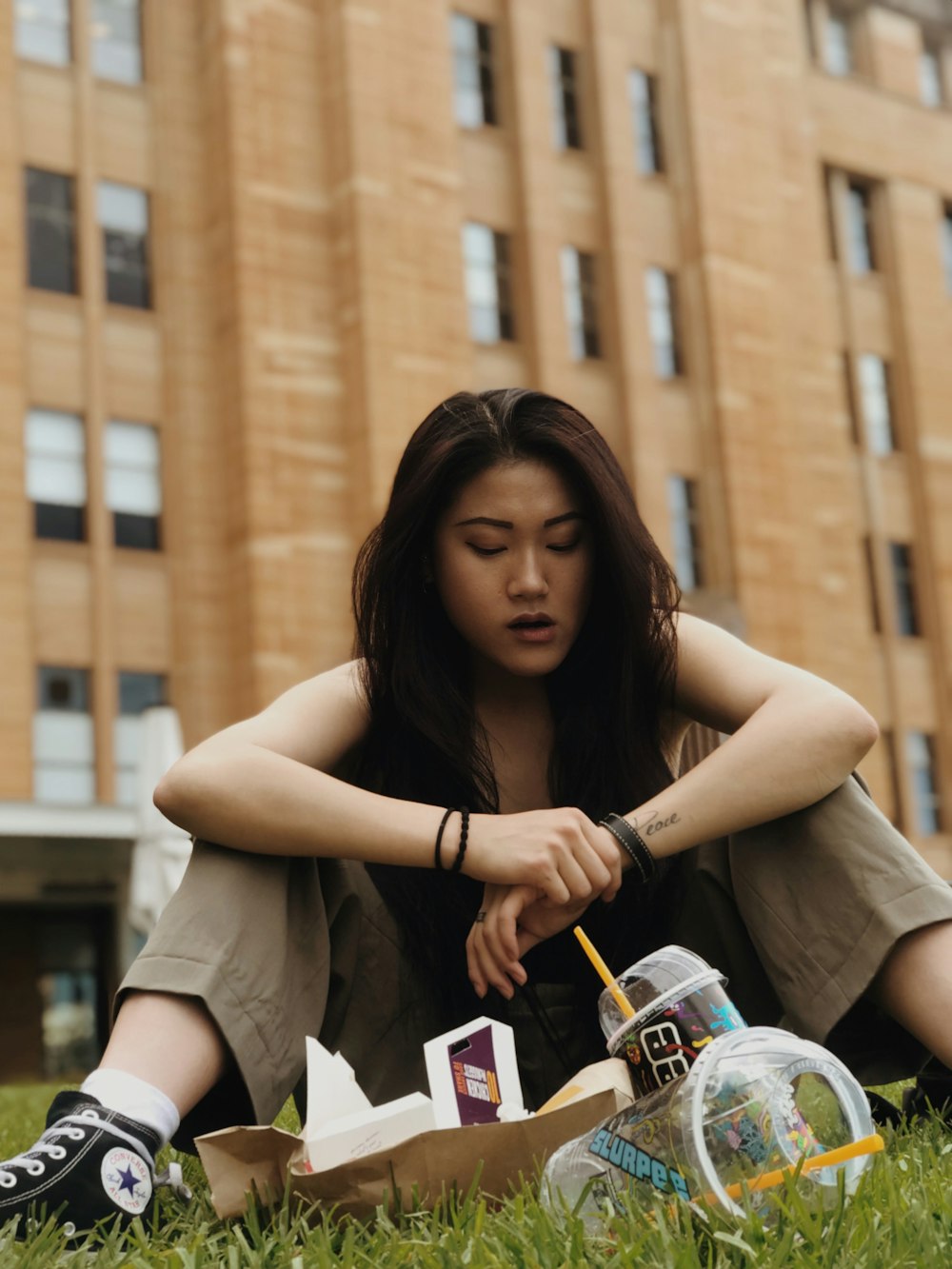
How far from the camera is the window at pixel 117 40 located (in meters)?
19.3

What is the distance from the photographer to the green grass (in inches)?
59.4

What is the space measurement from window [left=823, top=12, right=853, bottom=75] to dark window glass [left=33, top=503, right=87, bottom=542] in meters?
15.6

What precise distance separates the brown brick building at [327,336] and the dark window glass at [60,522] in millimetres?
28

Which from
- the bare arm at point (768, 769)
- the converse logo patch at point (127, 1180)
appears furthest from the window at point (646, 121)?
the converse logo patch at point (127, 1180)

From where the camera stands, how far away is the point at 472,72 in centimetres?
2153

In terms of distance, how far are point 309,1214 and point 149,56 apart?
→ 19.6 m

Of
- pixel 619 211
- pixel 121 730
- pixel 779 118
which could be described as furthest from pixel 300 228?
pixel 779 118

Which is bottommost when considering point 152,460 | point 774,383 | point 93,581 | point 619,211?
point 93,581

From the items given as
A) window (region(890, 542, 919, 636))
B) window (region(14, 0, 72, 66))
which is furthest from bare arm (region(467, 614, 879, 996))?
window (region(890, 542, 919, 636))

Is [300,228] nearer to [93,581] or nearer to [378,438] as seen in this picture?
[378,438]

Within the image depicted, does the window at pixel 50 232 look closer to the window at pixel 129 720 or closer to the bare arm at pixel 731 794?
the window at pixel 129 720

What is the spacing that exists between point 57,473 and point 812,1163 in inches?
685

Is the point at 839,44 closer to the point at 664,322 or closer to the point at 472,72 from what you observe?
the point at 664,322

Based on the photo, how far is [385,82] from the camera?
65.7 feet
